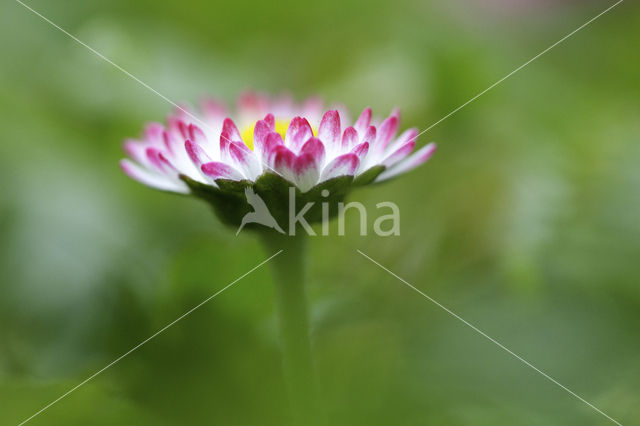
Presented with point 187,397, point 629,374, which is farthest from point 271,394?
point 629,374

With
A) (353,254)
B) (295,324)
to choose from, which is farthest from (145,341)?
(353,254)

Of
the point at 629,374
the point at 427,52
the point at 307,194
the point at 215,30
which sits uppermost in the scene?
the point at 215,30

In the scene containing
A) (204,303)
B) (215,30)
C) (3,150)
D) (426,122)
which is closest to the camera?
(204,303)

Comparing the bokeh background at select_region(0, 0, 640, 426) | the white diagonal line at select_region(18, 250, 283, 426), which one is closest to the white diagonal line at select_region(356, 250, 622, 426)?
the bokeh background at select_region(0, 0, 640, 426)

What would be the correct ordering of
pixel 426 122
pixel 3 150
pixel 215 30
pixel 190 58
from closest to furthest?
1. pixel 3 150
2. pixel 426 122
3. pixel 190 58
4. pixel 215 30

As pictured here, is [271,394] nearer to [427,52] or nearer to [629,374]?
[629,374]

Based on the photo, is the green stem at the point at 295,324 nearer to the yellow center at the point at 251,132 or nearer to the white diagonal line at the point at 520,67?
the yellow center at the point at 251,132

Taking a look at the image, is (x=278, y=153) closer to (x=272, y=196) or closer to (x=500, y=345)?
(x=272, y=196)
